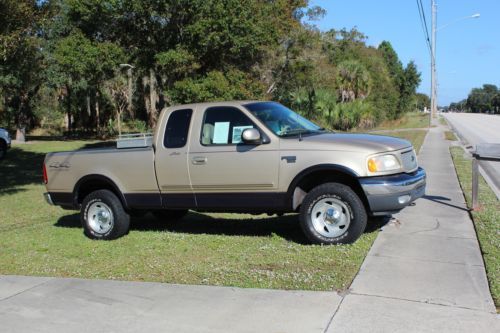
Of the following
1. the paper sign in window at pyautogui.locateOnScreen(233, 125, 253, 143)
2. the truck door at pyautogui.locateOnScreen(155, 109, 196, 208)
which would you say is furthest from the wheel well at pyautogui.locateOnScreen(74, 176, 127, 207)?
the paper sign in window at pyautogui.locateOnScreen(233, 125, 253, 143)

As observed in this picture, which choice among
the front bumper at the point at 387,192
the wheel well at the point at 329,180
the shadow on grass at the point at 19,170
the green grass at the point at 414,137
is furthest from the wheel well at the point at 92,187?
the green grass at the point at 414,137

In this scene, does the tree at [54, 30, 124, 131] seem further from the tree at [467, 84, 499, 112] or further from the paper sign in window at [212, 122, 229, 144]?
the tree at [467, 84, 499, 112]

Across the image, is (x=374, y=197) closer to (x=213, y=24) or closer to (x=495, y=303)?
(x=495, y=303)

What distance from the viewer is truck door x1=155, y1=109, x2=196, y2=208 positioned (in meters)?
7.53

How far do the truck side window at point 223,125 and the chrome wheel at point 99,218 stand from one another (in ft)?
6.57

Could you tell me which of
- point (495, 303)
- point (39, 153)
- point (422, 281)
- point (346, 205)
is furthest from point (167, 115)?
point (39, 153)

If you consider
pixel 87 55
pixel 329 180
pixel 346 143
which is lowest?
pixel 329 180

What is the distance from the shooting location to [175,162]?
7555 mm

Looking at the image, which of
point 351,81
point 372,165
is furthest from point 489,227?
point 351,81

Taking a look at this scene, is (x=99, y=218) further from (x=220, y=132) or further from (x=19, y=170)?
(x=19, y=170)

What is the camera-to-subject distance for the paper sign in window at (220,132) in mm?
7383

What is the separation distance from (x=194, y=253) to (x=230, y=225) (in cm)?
181

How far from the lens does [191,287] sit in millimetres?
5680

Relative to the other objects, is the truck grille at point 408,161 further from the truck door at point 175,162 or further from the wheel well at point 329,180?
the truck door at point 175,162
